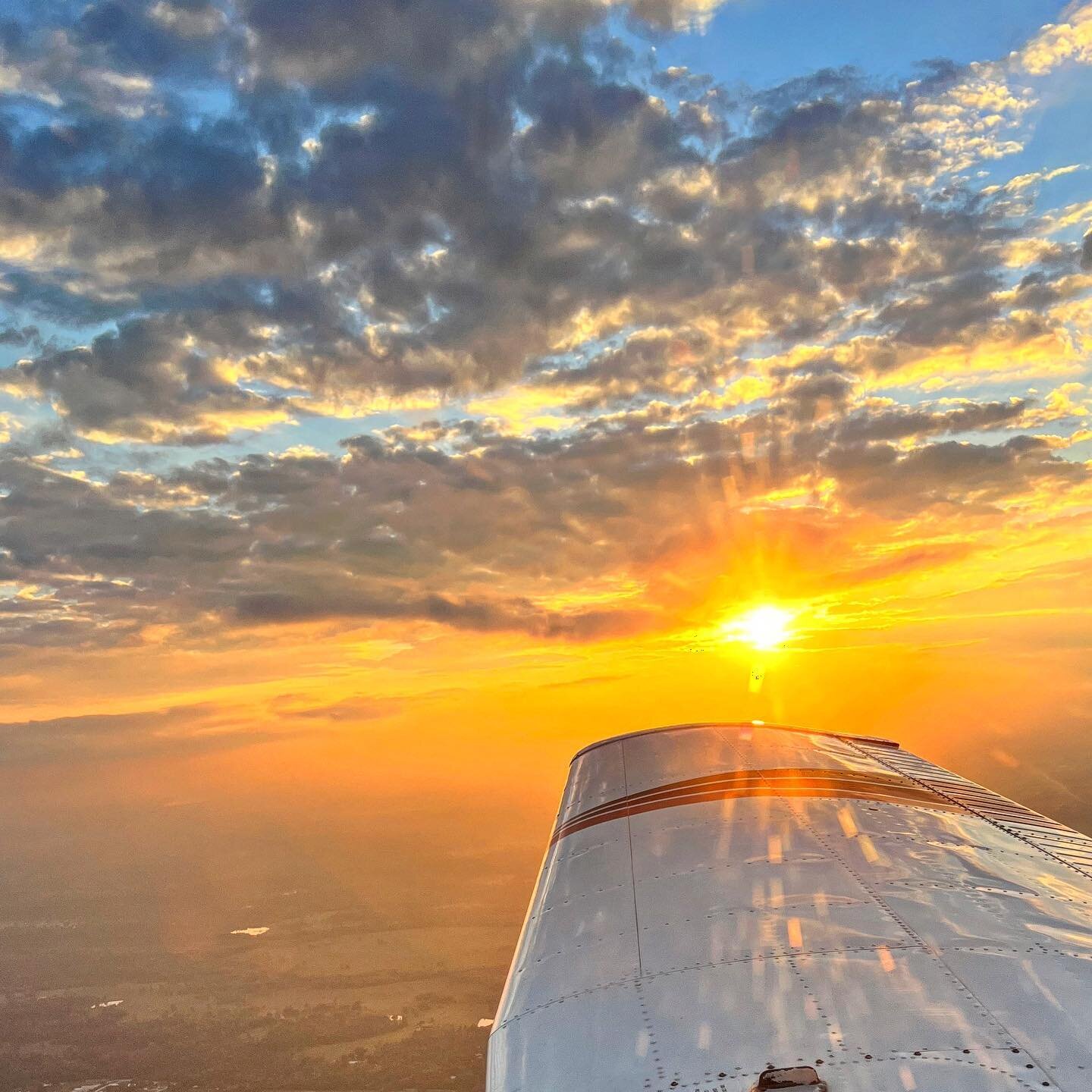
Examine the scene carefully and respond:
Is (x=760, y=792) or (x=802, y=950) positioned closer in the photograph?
(x=802, y=950)

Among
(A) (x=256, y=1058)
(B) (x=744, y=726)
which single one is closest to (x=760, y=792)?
(B) (x=744, y=726)

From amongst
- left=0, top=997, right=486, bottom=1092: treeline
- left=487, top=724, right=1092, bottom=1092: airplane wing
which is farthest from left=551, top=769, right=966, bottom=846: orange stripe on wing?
left=0, top=997, right=486, bottom=1092: treeline

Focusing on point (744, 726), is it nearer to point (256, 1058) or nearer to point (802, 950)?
point (802, 950)

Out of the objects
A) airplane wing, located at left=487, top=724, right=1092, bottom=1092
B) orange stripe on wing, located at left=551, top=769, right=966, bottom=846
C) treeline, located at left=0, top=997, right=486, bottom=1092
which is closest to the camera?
airplane wing, located at left=487, top=724, right=1092, bottom=1092

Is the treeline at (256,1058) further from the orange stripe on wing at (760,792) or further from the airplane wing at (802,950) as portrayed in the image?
the airplane wing at (802,950)

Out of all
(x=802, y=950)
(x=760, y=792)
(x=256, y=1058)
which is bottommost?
(x=256, y=1058)

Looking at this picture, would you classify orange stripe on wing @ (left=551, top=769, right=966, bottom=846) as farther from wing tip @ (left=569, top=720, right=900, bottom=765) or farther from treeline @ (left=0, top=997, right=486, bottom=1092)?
treeline @ (left=0, top=997, right=486, bottom=1092)

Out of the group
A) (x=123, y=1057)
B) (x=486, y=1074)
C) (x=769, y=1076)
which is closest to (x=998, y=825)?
(x=769, y=1076)

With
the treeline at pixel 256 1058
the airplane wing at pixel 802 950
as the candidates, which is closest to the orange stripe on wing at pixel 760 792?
the airplane wing at pixel 802 950
